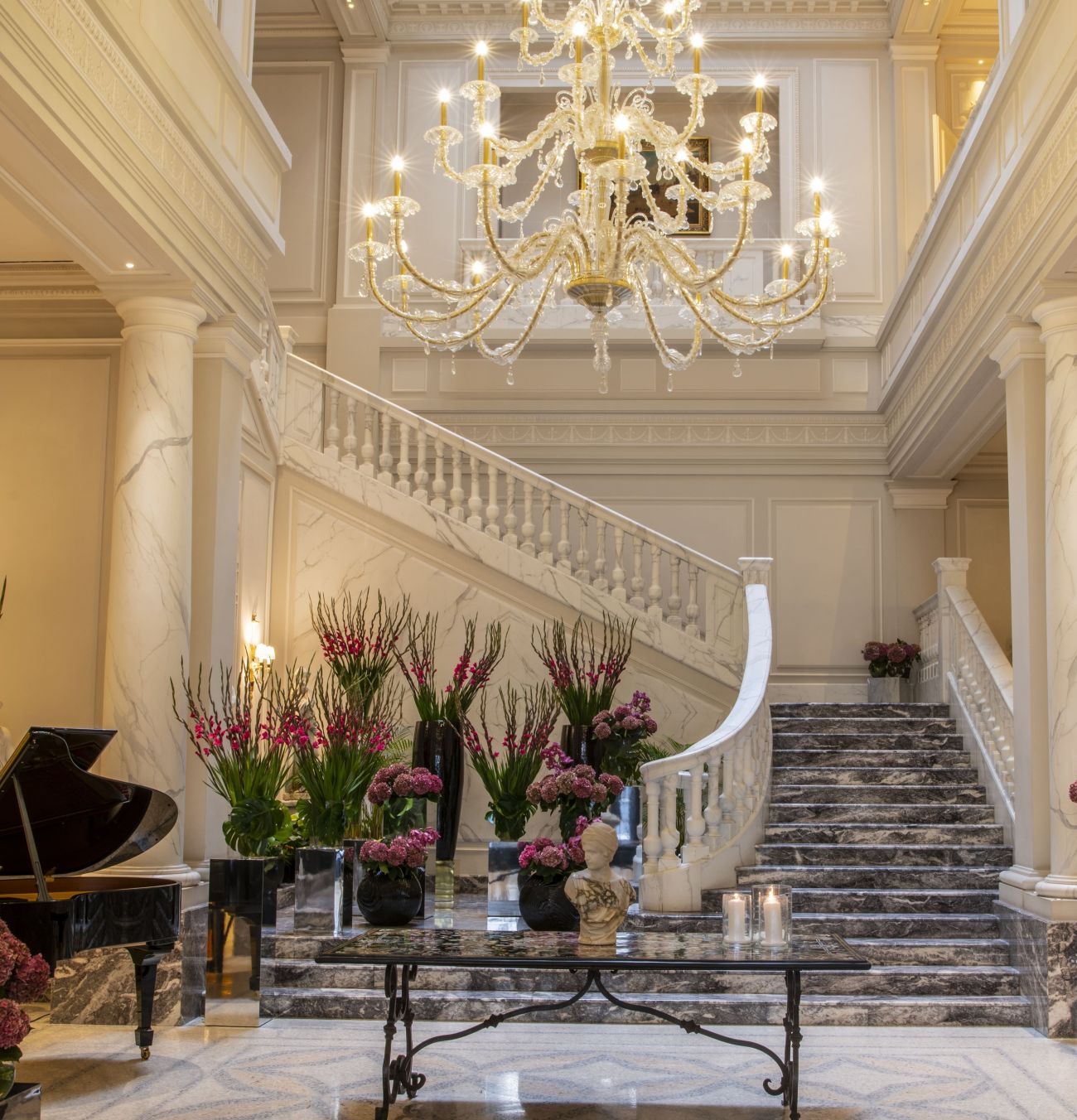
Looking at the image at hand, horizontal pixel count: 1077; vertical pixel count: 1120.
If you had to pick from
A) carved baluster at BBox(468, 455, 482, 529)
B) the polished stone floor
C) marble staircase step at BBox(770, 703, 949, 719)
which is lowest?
the polished stone floor

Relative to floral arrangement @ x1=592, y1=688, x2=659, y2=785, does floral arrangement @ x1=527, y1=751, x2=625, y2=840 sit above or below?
below

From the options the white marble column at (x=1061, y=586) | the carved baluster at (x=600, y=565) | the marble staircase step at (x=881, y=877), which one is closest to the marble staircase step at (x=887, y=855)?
the marble staircase step at (x=881, y=877)

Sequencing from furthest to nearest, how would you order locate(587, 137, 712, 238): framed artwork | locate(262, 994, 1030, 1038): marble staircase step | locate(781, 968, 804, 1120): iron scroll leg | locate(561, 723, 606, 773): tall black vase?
locate(587, 137, 712, 238): framed artwork < locate(561, 723, 606, 773): tall black vase < locate(262, 994, 1030, 1038): marble staircase step < locate(781, 968, 804, 1120): iron scroll leg

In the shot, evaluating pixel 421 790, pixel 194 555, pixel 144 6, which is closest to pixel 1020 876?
pixel 421 790

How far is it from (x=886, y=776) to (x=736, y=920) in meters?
4.17

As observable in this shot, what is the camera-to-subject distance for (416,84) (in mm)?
12109

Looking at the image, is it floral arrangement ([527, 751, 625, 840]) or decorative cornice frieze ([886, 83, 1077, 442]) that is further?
floral arrangement ([527, 751, 625, 840])

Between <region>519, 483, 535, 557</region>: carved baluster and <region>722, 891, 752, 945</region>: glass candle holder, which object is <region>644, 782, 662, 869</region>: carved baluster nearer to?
<region>722, 891, 752, 945</region>: glass candle holder

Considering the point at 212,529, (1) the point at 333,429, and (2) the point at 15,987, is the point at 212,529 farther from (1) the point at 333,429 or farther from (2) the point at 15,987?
(2) the point at 15,987

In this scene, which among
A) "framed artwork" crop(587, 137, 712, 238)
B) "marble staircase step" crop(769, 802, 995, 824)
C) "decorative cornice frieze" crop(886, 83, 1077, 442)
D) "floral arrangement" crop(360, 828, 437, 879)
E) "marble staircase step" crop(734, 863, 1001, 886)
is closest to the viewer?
"decorative cornice frieze" crop(886, 83, 1077, 442)

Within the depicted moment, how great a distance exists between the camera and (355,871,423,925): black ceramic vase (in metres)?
6.71

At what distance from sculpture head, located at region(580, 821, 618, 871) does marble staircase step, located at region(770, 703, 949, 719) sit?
496cm

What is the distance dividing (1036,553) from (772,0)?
741 centimetres

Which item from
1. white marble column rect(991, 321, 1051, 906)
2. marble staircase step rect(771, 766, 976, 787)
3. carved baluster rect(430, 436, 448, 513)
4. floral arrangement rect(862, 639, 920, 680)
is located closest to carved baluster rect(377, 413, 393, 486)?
carved baluster rect(430, 436, 448, 513)
